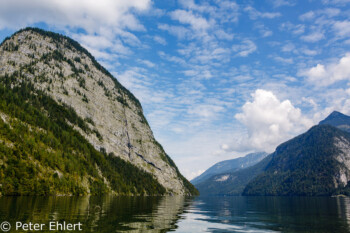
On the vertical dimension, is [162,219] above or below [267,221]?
above

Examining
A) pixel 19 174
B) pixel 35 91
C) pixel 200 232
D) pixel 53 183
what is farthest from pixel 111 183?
pixel 200 232

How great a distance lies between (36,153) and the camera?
125750 mm

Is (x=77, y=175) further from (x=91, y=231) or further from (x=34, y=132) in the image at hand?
(x=91, y=231)

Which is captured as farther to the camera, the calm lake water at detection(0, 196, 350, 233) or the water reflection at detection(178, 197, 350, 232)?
the water reflection at detection(178, 197, 350, 232)

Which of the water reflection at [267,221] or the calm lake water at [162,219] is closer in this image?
the calm lake water at [162,219]

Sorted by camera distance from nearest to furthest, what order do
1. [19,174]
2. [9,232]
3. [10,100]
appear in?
[9,232]
[19,174]
[10,100]

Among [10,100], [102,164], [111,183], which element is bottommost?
[111,183]

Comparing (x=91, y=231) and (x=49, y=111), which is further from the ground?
(x=49, y=111)

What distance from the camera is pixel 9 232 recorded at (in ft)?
63.4

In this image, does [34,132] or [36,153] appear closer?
[36,153]

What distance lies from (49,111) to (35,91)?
26.0 m

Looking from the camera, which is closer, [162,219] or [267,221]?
[162,219]

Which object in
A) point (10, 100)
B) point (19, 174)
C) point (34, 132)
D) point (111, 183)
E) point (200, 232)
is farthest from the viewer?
point (111, 183)

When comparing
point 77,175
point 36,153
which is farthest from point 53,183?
point 77,175
